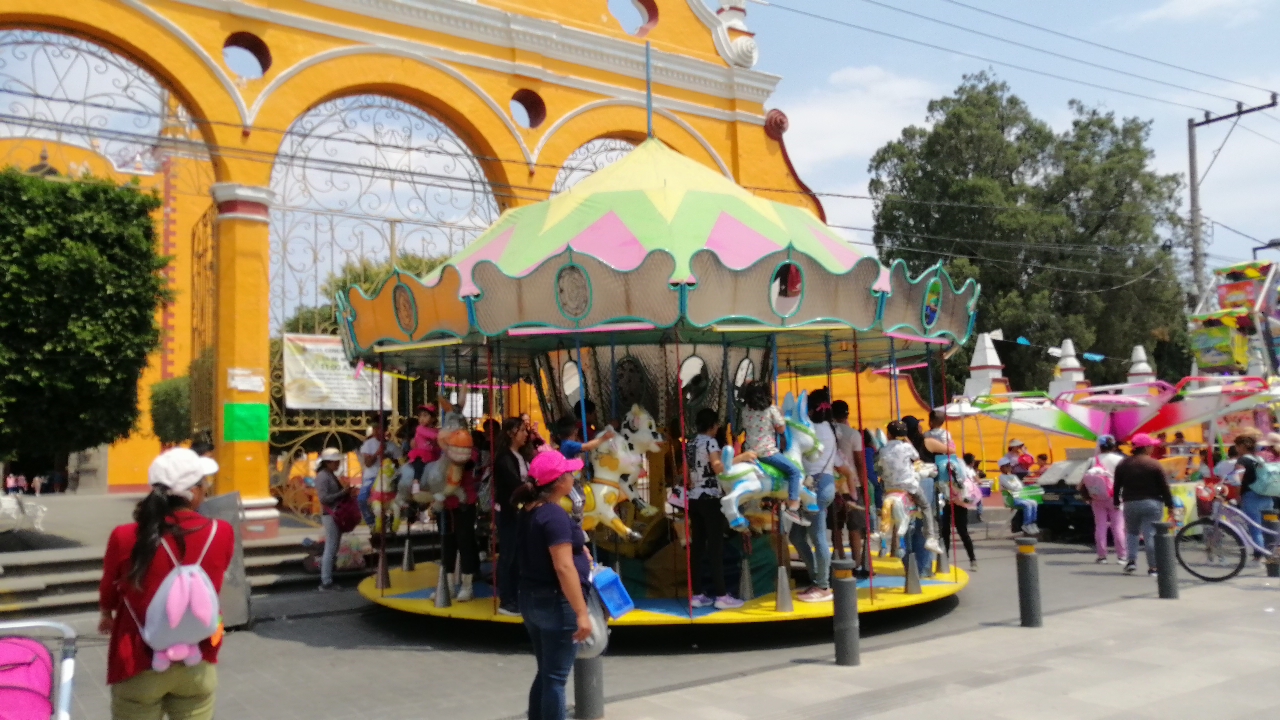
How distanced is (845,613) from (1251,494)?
715cm

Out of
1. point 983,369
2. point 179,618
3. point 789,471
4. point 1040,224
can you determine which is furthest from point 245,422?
point 1040,224

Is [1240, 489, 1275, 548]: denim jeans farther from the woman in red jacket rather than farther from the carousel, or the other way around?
the woman in red jacket

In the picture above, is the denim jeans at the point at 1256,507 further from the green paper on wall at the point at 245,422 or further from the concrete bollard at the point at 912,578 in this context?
the green paper on wall at the point at 245,422

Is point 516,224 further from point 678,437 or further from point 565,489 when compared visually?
point 565,489

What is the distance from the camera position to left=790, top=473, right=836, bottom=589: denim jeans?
28.5 feet

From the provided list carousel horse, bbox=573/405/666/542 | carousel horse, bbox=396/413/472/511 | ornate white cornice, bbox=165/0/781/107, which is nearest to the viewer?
carousel horse, bbox=573/405/666/542

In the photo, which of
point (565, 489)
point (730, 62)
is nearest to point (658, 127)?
point (730, 62)

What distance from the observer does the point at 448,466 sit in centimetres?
928

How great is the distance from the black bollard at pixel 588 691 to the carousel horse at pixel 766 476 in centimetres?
A: 240

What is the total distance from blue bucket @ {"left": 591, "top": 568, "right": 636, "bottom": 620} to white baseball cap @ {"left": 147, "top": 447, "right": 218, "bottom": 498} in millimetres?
1936

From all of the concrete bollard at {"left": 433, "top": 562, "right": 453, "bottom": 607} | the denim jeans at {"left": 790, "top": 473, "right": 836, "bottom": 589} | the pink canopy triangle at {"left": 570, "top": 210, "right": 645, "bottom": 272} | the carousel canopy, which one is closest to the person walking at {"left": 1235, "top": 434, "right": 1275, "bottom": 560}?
the carousel canopy

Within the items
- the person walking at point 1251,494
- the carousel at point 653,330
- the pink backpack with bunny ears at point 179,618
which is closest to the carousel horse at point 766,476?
the carousel at point 653,330

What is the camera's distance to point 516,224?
32.3ft

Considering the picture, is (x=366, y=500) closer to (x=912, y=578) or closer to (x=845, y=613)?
(x=912, y=578)
